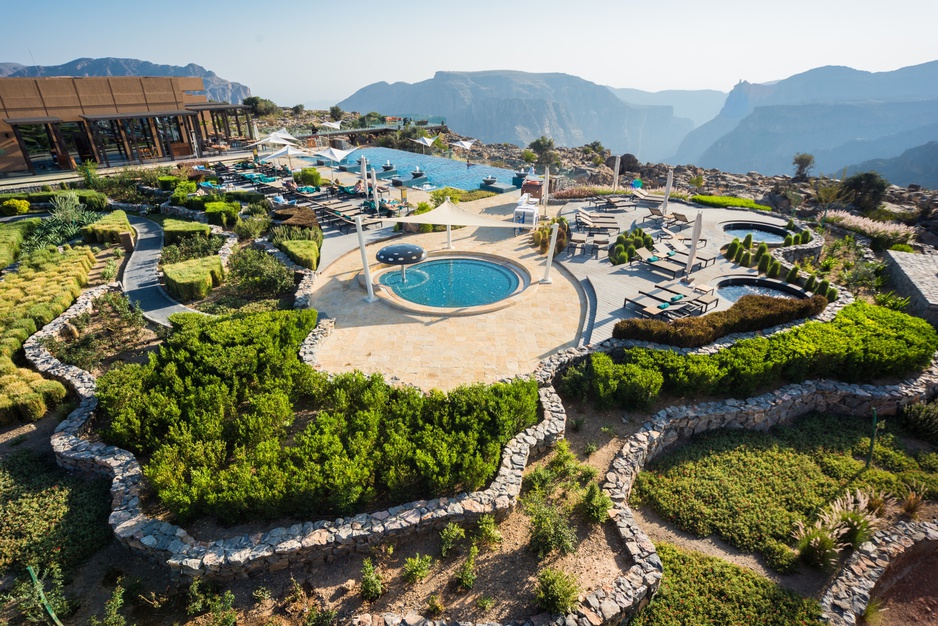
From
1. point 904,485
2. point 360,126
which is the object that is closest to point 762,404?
point 904,485

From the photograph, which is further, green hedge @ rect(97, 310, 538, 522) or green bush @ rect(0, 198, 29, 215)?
green bush @ rect(0, 198, 29, 215)

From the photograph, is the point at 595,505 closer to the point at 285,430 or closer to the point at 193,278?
the point at 285,430

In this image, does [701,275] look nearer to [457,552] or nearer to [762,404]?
[762,404]

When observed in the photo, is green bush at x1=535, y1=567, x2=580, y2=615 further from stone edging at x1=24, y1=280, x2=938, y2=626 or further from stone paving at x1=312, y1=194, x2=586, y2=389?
stone paving at x1=312, y1=194, x2=586, y2=389

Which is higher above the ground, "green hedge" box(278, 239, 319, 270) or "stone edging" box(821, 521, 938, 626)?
"green hedge" box(278, 239, 319, 270)

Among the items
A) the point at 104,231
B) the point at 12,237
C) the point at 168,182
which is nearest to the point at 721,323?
the point at 104,231

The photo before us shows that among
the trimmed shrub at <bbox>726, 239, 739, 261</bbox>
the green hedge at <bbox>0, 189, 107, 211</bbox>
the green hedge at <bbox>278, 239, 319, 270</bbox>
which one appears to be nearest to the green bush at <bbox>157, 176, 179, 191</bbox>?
the green hedge at <bbox>0, 189, 107, 211</bbox>
